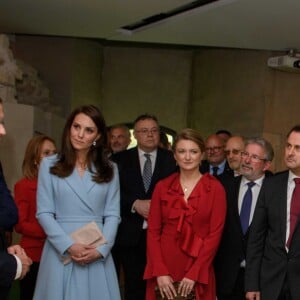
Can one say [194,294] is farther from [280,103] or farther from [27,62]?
[27,62]

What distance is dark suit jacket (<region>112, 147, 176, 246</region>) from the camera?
12.3 ft

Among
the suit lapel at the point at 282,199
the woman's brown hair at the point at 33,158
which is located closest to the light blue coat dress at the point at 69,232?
the woman's brown hair at the point at 33,158

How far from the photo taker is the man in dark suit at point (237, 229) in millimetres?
3289

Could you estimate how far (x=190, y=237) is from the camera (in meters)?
3.12

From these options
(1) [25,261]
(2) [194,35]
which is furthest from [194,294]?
(2) [194,35]

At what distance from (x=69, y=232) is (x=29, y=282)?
829 mm

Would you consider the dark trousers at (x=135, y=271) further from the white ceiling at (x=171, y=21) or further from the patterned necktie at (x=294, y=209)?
the white ceiling at (x=171, y=21)

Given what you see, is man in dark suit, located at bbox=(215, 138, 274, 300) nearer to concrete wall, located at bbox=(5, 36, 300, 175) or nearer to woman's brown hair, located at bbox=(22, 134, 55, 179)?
woman's brown hair, located at bbox=(22, 134, 55, 179)

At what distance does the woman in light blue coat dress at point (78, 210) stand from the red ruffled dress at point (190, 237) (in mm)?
294

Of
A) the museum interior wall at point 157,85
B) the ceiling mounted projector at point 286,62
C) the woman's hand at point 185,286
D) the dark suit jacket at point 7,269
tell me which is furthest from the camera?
the museum interior wall at point 157,85

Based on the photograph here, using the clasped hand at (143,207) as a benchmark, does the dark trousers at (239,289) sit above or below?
below

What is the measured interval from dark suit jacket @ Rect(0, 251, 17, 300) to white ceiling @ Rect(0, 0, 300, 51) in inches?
152

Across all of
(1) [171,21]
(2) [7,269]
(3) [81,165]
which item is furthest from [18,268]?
(1) [171,21]

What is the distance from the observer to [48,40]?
848 cm
